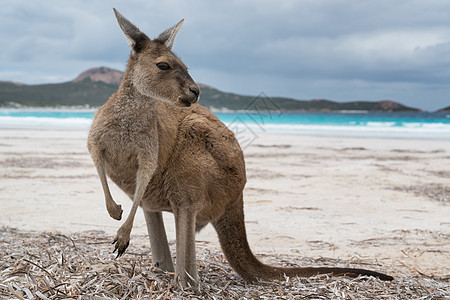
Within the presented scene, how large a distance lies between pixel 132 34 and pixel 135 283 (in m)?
1.53

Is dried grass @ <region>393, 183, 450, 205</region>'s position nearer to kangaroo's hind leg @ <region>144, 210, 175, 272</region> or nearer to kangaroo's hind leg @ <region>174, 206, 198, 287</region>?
kangaroo's hind leg @ <region>144, 210, 175, 272</region>

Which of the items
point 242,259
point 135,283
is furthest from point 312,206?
point 135,283

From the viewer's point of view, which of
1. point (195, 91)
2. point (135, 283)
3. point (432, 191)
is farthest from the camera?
point (432, 191)

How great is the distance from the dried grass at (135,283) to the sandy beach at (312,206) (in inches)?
28.2

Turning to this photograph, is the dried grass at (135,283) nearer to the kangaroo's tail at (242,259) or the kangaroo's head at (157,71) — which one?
the kangaroo's tail at (242,259)

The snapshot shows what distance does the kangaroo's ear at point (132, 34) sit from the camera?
242cm

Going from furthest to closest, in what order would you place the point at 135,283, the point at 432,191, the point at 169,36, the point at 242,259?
the point at 432,191
the point at 242,259
the point at 135,283
the point at 169,36

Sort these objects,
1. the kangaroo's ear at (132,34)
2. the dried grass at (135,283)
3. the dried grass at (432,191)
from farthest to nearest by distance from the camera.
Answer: the dried grass at (432,191) → the dried grass at (135,283) → the kangaroo's ear at (132,34)

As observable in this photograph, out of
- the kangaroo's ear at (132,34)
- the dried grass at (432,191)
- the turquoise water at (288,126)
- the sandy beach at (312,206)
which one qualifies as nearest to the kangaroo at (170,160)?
the kangaroo's ear at (132,34)

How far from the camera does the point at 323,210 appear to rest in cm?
613

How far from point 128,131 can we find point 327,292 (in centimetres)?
168

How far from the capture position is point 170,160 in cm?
281

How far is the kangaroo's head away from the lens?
245 cm

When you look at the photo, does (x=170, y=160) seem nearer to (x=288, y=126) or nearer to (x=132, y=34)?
(x=132, y=34)
